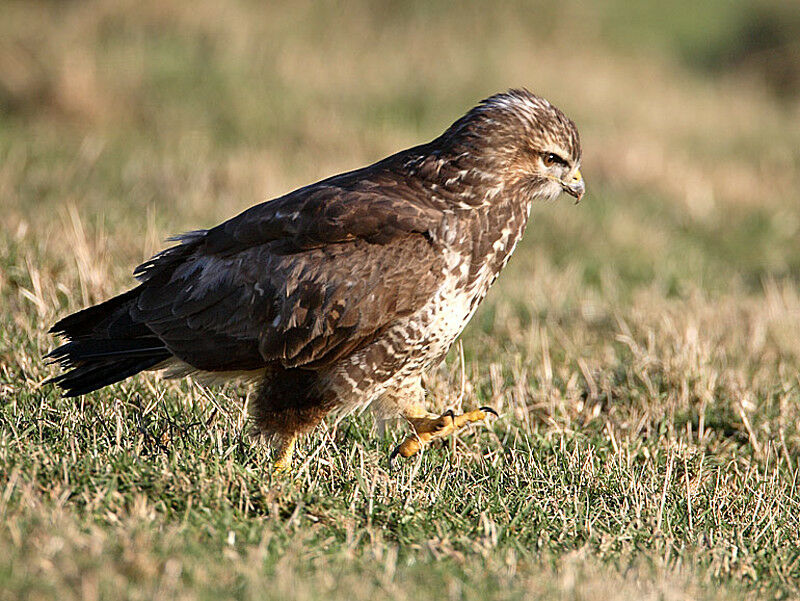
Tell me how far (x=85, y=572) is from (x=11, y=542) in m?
0.30

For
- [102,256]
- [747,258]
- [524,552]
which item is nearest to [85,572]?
[524,552]

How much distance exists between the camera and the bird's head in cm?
425

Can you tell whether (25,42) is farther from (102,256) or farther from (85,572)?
(85,572)

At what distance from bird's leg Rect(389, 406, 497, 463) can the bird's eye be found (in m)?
1.04

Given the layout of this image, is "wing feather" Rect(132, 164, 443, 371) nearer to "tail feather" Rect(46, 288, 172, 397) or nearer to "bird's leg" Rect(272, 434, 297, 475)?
"tail feather" Rect(46, 288, 172, 397)

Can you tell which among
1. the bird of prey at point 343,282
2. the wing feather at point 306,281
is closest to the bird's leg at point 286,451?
the bird of prey at point 343,282

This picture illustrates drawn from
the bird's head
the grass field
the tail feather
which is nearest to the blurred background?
the grass field

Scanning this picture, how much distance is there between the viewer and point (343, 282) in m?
3.97

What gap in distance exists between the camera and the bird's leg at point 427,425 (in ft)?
14.6

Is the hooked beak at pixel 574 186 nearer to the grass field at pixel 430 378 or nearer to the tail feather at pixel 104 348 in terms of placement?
the grass field at pixel 430 378

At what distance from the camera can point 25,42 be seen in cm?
1100

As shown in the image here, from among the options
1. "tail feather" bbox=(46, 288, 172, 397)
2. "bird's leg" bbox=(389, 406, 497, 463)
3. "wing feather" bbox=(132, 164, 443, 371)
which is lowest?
"bird's leg" bbox=(389, 406, 497, 463)

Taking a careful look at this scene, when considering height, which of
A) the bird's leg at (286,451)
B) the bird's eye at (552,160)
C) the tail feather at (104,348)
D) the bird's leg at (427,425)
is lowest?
the bird's leg at (427,425)

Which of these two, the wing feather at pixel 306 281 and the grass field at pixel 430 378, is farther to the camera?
the wing feather at pixel 306 281
